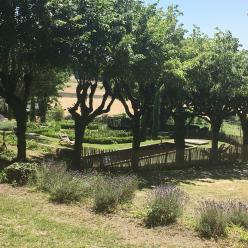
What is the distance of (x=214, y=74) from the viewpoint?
31203 millimetres

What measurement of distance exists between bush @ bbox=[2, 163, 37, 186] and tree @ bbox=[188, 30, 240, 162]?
14668 mm

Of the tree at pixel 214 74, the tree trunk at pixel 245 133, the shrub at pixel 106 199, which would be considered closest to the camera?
the shrub at pixel 106 199

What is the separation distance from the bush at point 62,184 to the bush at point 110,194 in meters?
0.53

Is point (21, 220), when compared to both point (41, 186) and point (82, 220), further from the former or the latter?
point (41, 186)

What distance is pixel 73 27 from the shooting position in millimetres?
20031

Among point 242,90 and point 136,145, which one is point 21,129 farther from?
point 242,90

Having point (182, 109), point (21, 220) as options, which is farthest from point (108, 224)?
point (182, 109)

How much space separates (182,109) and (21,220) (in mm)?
22764

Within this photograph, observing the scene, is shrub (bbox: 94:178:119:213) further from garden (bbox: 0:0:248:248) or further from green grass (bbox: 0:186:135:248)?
green grass (bbox: 0:186:135:248)

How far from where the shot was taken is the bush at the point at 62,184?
44.7 ft

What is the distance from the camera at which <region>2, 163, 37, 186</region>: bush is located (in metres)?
15.6

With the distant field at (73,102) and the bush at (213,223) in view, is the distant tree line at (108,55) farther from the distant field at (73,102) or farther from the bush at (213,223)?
the distant field at (73,102)

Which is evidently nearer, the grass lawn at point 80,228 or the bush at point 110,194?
the grass lawn at point 80,228

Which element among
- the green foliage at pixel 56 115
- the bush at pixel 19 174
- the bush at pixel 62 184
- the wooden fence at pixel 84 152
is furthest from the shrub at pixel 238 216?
the green foliage at pixel 56 115
